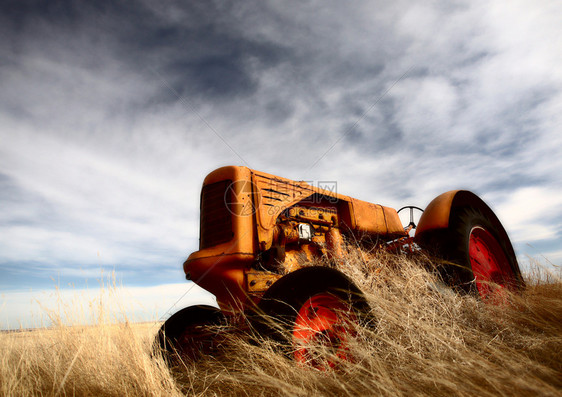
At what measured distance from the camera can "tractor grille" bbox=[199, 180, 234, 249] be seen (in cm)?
287

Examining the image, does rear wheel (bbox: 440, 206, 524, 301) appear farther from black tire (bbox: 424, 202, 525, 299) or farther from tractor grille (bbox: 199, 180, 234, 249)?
tractor grille (bbox: 199, 180, 234, 249)

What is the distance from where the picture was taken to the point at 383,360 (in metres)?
1.68

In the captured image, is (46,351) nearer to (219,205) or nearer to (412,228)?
(219,205)

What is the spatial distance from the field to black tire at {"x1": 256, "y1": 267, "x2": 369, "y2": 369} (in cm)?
9

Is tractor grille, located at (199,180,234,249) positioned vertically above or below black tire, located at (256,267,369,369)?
above

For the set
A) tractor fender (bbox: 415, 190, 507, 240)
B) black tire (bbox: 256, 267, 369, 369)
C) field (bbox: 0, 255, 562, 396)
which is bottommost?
field (bbox: 0, 255, 562, 396)

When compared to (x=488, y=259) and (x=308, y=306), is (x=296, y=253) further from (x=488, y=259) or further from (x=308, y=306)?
(x=488, y=259)

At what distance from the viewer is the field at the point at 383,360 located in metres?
1.35

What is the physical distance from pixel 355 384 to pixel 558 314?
5.92 feet

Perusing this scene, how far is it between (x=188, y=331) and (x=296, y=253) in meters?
1.25

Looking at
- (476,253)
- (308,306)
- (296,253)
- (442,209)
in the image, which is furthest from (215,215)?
(476,253)

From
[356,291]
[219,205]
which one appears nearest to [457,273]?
[356,291]

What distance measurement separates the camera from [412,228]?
490cm

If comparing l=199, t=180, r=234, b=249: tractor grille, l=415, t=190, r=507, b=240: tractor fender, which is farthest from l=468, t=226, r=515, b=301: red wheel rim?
l=199, t=180, r=234, b=249: tractor grille
